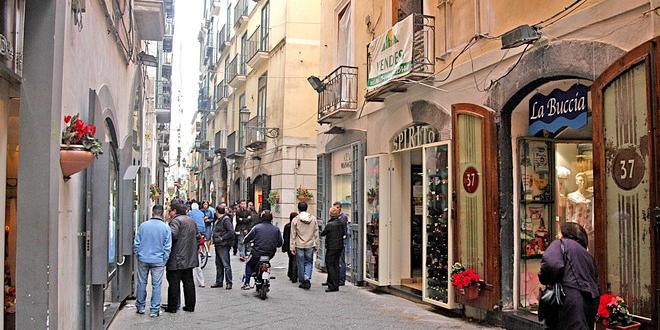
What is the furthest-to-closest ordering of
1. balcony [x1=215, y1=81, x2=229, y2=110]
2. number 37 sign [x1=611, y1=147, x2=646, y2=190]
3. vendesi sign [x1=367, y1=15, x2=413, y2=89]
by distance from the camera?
balcony [x1=215, y1=81, x2=229, y2=110] → vendesi sign [x1=367, y1=15, x2=413, y2=89] → number 37 sign [x1=611, y1=147, x2=646, y2=190]

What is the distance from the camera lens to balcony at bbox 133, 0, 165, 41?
38.9ft

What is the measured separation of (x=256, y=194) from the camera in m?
27.3

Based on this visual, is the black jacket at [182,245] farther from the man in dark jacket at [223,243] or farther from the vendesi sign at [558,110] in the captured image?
the vendesi sign at [558,110]

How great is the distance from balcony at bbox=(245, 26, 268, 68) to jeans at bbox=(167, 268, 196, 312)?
1607 cm

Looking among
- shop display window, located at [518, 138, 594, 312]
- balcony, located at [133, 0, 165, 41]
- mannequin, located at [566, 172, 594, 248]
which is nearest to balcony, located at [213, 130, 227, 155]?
balcony, located at [133, 0, 165, 41]

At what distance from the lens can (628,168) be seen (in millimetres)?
6215

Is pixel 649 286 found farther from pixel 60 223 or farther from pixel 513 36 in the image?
pixel 60 223

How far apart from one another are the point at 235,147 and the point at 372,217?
60.2ft

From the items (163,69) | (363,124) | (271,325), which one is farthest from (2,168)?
(163,69)

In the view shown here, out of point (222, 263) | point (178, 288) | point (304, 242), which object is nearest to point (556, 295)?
point (178, 288)

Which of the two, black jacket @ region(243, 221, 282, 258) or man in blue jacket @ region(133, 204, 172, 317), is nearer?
man in blue jacket @ region(133, 204, 172, 317)

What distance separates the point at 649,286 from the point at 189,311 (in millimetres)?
6842

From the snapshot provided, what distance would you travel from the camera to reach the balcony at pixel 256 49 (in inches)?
987

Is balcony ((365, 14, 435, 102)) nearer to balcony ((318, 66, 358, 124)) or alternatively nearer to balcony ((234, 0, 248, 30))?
balcony ((318, 66, 358, 124))
